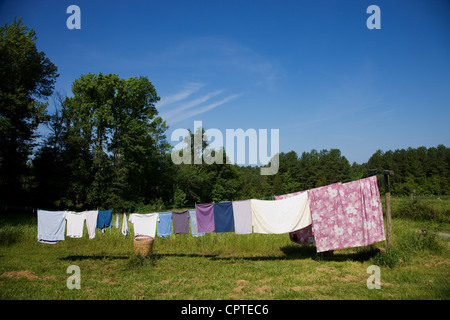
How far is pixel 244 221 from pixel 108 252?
7.59 m

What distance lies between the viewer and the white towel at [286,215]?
920cm

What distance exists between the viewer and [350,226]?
29.0ft

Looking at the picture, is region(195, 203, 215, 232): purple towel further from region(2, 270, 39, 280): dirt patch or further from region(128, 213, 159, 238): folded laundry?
region(2, 270, 39, 280): dirt patch

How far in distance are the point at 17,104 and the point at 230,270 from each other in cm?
2425

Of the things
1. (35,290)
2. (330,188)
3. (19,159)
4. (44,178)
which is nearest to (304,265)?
(330,188)

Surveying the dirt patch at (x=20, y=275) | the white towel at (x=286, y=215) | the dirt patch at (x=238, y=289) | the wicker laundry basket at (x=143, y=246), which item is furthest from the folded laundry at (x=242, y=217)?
the dirt patch at (x=20, y=275)

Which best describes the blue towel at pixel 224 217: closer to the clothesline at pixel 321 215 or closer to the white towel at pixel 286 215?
the clothesline at pixel 321 215

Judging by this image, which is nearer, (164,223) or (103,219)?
(164,223)

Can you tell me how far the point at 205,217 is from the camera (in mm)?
10422

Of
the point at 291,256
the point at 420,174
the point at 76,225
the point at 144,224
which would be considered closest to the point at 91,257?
the point at 76,225

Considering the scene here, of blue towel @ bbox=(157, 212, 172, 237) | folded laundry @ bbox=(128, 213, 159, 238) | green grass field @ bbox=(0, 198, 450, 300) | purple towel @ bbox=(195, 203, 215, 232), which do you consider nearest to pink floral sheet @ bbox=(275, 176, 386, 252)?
green grass field @ bbox=(0, 198, 450, 300)

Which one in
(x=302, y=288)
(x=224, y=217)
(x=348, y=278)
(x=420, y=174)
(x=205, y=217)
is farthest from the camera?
(x=420, y=174)

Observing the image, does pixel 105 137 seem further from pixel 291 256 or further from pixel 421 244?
pixel 421 244

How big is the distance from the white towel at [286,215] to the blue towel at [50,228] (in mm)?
8569
